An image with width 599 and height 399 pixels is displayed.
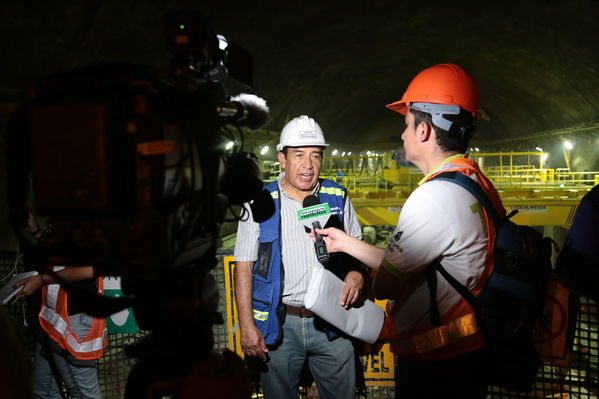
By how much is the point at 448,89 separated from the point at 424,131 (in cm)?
27

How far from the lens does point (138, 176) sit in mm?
1162

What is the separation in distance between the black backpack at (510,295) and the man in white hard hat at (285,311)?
91 cm

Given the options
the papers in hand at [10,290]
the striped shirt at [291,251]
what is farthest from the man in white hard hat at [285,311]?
the papers in hand at [10,290]

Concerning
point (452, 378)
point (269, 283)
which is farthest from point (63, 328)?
point (452, 378)

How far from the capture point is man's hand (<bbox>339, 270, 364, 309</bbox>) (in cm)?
261

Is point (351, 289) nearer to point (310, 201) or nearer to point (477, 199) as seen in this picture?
point (310, 201)

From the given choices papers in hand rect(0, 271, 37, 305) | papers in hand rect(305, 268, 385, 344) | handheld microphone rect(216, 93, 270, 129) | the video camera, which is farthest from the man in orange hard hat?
papers in hand rect(0, 271, 37, 305)

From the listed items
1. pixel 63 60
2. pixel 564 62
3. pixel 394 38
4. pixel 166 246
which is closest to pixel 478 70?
pixel 564 62

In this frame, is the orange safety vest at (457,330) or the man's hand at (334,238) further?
the man's hand at (334,238)

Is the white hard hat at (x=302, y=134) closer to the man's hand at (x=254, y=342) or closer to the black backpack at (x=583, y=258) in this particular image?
the man's hand at (x=254, y=342)

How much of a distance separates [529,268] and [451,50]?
2122 cm

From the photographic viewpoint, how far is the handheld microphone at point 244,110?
5.20 ft

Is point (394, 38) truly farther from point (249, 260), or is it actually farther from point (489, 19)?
point (249, 260)

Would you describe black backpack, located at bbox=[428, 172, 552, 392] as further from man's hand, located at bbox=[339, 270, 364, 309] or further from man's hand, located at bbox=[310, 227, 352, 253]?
man's hand, located at bbox=[339, 270, 364, 309]
